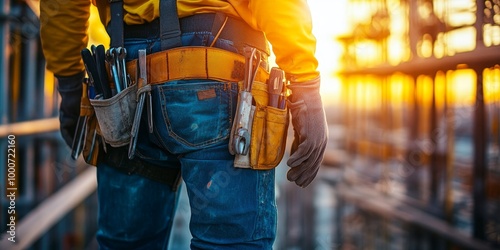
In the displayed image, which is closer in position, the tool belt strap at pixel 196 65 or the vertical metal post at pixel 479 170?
the tool belt strap at pixel 196 65

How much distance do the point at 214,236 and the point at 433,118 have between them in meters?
8.02

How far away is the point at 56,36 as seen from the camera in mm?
1834

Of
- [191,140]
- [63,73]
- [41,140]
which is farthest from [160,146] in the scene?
[41,140]

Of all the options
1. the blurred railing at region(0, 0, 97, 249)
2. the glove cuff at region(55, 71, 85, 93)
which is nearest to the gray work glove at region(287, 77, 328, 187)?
the glove cuff at region(55, 71, 85, 93)

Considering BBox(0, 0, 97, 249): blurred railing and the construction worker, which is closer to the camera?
the construction worker

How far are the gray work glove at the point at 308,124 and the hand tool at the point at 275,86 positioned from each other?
0.05 metres

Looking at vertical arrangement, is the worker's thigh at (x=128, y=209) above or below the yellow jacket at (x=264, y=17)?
below

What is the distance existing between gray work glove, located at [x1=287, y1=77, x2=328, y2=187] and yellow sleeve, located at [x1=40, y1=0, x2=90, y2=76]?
95cm

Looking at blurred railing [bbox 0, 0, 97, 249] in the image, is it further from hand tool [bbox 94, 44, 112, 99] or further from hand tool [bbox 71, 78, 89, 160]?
hand tool [bbox 94, 44, 112, 99]

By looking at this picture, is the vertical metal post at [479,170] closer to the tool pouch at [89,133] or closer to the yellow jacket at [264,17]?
the yellow jacket at [264,17]

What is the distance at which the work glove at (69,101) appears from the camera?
1.97 m

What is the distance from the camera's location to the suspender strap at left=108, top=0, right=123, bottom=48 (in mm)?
1667

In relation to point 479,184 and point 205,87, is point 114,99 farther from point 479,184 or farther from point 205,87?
point 479,184

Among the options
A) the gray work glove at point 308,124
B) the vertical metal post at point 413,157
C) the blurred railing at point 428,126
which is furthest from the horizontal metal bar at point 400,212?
the gray work glove at point 308,124
